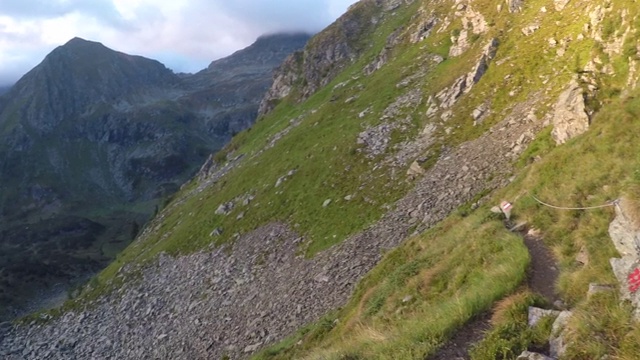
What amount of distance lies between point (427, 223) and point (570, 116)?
12.5 m

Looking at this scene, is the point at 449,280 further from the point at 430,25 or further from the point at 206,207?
the point at 430,25

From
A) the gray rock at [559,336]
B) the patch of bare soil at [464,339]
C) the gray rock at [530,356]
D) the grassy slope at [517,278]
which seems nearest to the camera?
the gray rock at [530,356]

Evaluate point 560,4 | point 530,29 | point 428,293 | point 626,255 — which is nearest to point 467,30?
point 530,29

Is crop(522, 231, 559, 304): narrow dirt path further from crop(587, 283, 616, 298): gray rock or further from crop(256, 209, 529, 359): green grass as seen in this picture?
crop(587, 283, 616, 298): gray rock

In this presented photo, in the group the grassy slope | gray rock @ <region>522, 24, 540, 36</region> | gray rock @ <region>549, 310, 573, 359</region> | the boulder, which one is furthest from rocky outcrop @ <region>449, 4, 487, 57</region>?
gray rock @ <region>549, 310, 573, 359</region>

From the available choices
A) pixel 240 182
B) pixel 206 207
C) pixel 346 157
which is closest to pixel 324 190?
pixel 346 157

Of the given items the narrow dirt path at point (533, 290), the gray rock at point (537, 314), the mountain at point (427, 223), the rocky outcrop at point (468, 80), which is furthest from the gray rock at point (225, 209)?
the gray rock at point (537, 314)

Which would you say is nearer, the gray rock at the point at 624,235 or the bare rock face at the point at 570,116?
the gray rock at the point at 624,235

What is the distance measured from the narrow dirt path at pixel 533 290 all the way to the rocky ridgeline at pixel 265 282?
1760 centimetres

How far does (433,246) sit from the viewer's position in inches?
895

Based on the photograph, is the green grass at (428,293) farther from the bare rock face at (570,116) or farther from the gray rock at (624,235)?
the bare rock face at (570,116)

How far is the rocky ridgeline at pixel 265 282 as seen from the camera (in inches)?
1319

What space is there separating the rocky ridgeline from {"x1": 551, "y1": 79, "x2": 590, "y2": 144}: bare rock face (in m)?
3.26

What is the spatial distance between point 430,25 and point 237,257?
53.1 meters
